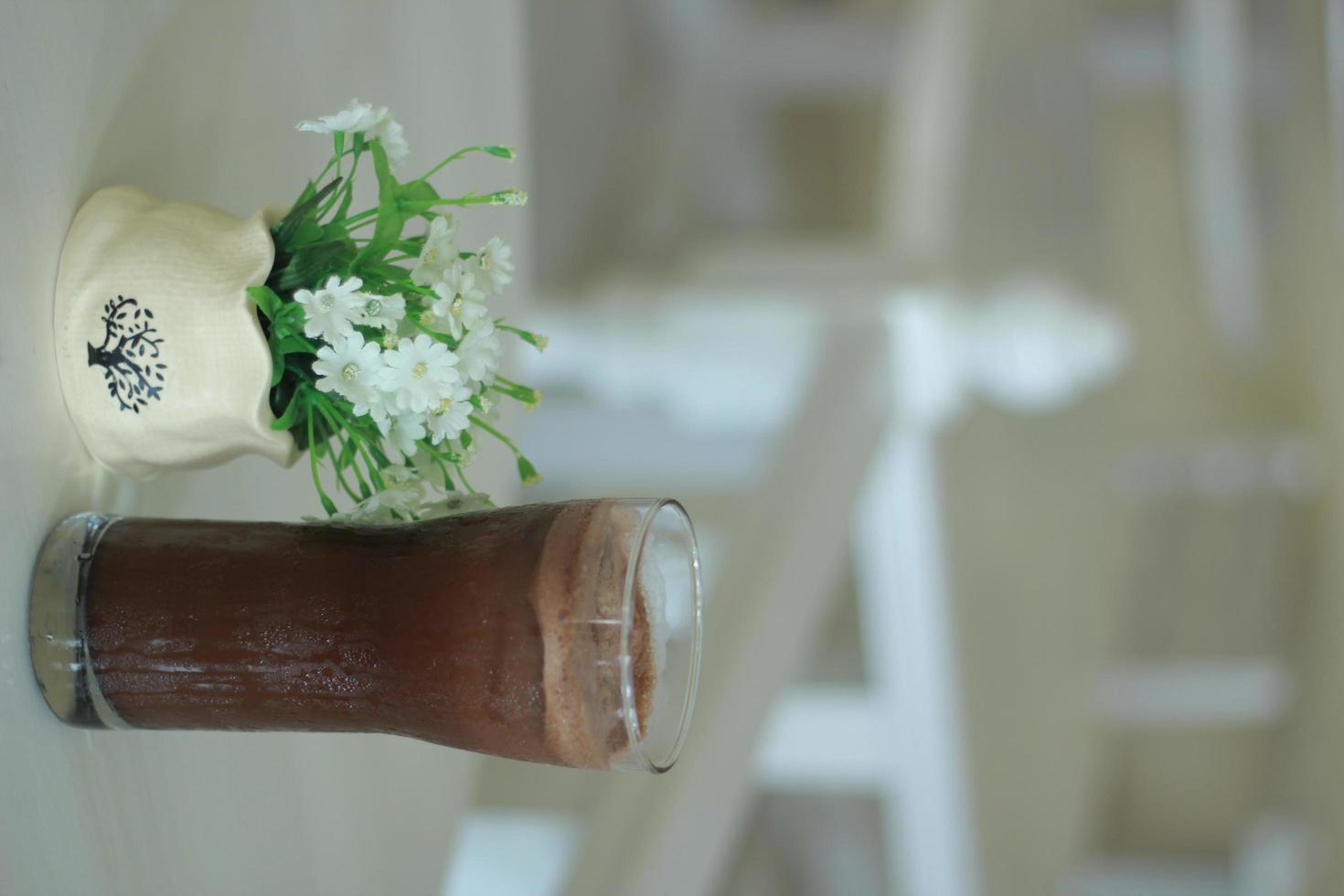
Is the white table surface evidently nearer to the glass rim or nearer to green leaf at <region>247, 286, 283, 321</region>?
green leaf at <region>247, 286, 283, 321</region>

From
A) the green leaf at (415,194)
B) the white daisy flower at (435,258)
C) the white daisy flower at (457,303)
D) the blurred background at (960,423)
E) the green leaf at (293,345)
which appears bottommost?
the blurred background at (960,423)

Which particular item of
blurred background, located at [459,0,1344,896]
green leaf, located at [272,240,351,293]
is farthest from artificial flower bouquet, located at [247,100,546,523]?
blurred background, located at [459,0,1344,896]

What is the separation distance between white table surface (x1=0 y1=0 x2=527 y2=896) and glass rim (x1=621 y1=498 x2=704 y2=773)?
171mm

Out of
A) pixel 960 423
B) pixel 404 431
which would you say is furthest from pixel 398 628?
pixel 960 423

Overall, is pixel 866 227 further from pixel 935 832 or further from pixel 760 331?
pixel 935 832

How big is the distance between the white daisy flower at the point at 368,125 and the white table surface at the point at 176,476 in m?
0.08

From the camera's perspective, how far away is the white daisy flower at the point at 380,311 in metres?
0.36

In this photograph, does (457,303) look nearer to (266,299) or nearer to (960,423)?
(266,299)

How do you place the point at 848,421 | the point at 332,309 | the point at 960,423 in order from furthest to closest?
the point at 960,423 → the point at 848,421 → the point at 332,309

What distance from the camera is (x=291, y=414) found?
0.40 m

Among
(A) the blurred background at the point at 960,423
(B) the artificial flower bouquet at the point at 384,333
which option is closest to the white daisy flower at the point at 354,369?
(B) the artificial flower bouquet at the point at 384,333

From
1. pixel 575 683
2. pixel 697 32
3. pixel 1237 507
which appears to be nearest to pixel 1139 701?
pixel 1237 507

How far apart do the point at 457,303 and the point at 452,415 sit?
3 centimetres

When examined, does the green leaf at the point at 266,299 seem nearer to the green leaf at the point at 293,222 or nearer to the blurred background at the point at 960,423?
the green leaf at the point at 293,222
